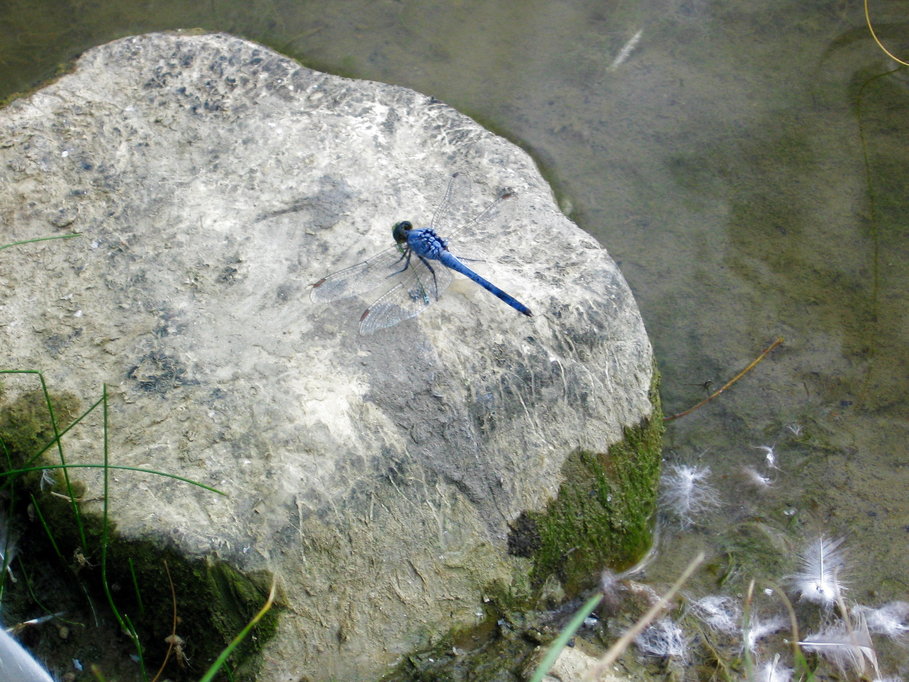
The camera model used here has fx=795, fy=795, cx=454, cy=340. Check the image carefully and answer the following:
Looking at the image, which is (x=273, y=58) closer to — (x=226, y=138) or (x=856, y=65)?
(x=226, y=138)

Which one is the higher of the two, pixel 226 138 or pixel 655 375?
pixel 226 138

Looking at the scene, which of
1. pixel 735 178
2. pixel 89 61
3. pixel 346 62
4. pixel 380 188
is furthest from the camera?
pixel 346 62

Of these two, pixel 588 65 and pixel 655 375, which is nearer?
pixel 655 375

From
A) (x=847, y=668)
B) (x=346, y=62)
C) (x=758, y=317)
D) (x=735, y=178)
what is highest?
(x=346, y=62)

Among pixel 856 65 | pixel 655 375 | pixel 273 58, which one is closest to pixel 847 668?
pixel 655 375

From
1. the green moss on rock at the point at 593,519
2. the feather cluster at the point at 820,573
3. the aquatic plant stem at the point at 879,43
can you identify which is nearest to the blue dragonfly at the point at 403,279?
the green moss on rock at the point at 593,519

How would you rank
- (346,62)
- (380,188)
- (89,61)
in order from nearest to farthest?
(380,188) < (89,61) < (346,62)
